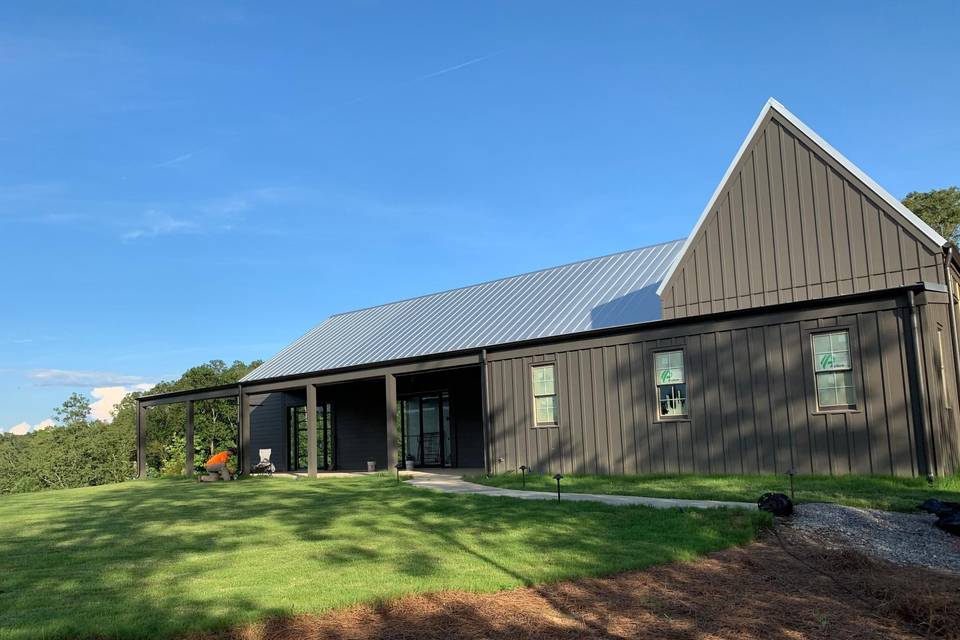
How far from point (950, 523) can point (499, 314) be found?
14998mm

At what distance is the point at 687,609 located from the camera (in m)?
6.63

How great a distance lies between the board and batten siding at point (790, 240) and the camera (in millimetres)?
14602

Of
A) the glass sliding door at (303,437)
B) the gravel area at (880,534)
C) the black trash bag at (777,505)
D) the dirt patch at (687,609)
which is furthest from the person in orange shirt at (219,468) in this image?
the dirt patch at (687,609)

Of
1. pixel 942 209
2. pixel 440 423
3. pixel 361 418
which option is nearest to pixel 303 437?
pixel 361 418

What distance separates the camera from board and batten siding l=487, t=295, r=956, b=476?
→ 13.7 meters

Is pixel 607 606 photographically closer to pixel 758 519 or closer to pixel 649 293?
pixel 758 519

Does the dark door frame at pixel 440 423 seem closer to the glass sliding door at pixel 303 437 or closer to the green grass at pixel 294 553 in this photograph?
the glass sliding door at pixel 303 437

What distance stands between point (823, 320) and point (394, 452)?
1236 centimetres

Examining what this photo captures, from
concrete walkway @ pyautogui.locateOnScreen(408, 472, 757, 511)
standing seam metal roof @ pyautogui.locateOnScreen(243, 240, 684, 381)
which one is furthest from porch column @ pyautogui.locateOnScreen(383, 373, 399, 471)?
concrete walkway @ pyautogui.locateOnScreen(408, 472, 757, 511)

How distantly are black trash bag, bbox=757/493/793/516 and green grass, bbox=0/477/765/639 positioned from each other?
48 centimetres

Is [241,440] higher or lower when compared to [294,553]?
higher

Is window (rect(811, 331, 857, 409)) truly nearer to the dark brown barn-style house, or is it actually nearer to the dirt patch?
the dark brown barn-style house

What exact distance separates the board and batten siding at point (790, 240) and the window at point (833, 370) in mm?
1105

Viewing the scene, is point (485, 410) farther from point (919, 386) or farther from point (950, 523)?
point (950, 523)
